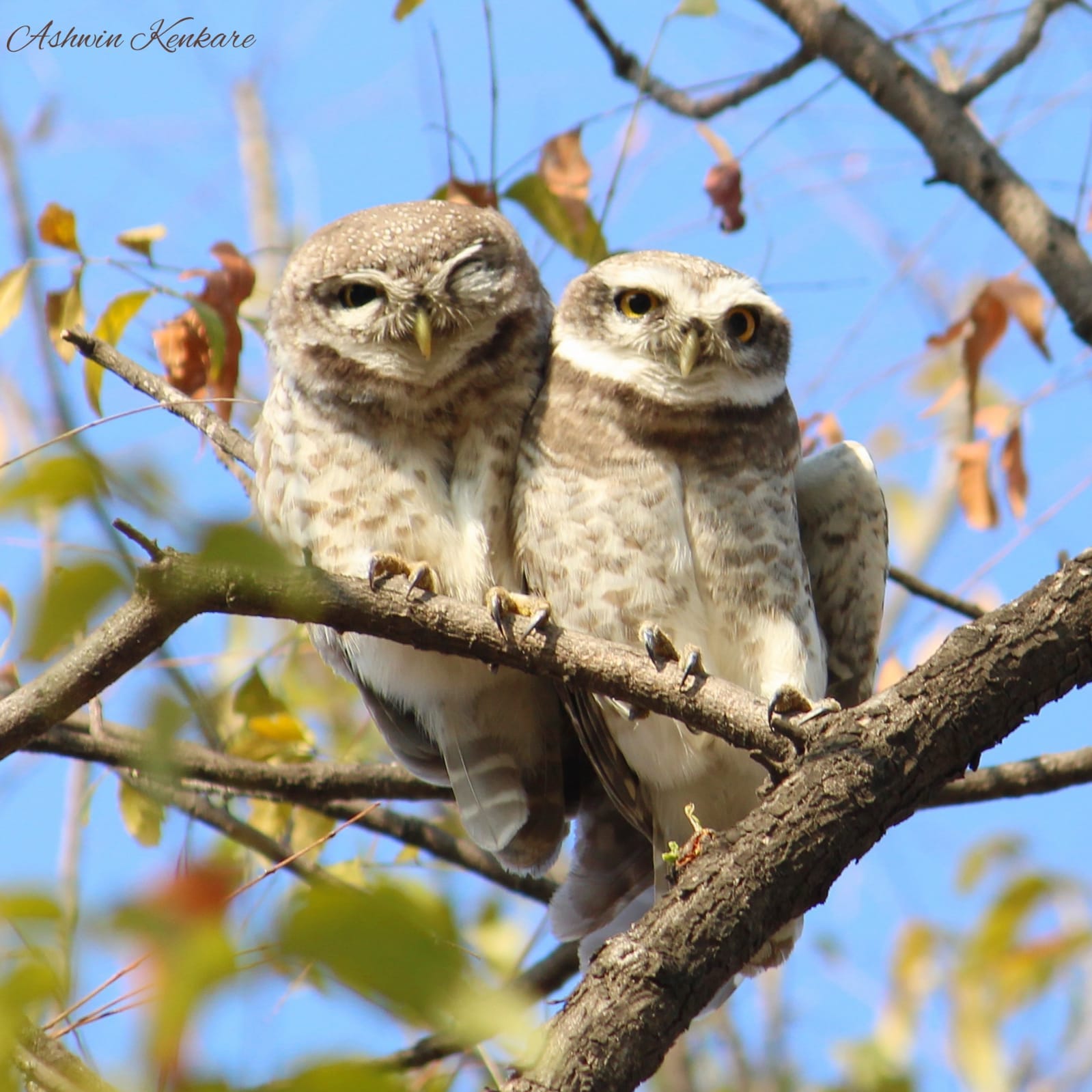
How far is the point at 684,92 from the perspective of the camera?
4578 millimetres

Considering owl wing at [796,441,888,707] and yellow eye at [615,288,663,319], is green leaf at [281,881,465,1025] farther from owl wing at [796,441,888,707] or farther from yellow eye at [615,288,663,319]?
owl wing at [796,441,888,707]

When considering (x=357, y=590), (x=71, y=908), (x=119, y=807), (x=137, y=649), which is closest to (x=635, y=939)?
(x=357, y=590)

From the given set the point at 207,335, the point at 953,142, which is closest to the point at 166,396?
the point at 207,335

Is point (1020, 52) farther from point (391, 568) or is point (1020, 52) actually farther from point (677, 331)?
point (391, 568)

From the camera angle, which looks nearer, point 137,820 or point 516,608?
point 516,608

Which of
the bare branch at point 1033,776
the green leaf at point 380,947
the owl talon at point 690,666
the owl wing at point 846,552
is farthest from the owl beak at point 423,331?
the green leaf at point 380,947

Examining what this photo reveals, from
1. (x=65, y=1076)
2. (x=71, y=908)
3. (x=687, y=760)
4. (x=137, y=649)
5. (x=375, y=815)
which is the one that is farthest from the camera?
(x=375, y=815)

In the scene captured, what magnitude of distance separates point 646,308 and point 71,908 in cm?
284

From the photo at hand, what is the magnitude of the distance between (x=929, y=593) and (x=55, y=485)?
3.54m

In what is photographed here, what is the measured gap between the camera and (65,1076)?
5.92ft

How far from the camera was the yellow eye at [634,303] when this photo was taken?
363 centimetres

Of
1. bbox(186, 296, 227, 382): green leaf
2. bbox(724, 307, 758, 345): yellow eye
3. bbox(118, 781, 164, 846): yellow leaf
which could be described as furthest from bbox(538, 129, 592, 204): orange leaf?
bbox(118, 781, 164, 846): yellow leaf

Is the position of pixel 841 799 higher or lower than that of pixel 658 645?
lower

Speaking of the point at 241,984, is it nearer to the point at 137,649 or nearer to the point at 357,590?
the point at 137,649
